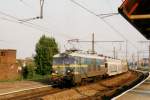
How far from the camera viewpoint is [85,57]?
110 ft

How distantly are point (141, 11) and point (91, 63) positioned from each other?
25.0m

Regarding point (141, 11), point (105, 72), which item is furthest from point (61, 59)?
point (141, 11)

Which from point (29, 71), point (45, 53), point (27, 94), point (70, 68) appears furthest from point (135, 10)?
point (45, 53)

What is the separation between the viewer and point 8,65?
1916 inches

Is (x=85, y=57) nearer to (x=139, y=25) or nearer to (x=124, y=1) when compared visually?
(x=139, y=25)

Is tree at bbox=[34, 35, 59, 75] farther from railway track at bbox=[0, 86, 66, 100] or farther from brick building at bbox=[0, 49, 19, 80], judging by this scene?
railway track at bbox=[0, 86, 66, 100]

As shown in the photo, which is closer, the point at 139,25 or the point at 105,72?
the point at 139,25

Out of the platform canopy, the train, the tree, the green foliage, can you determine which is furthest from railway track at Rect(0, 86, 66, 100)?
the tree

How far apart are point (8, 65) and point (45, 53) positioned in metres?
15.8

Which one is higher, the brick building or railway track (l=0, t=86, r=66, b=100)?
the brick building

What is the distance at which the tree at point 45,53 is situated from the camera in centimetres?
6135

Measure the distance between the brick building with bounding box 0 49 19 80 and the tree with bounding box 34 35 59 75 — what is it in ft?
33.5

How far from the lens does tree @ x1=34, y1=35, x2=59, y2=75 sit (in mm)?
61350

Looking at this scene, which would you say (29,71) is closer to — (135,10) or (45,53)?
(45,53)
